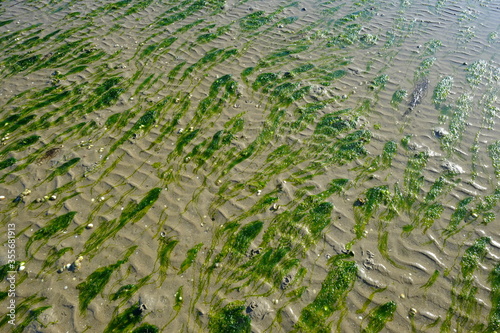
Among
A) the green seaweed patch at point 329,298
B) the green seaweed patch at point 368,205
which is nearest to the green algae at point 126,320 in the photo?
the green seaweed patch at point 329,298

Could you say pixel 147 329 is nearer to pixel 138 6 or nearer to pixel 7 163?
pixel 7 163

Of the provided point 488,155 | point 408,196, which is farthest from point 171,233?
point 488,155

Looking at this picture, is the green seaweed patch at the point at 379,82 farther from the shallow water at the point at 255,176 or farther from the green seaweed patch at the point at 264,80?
the green seaweed patch at the point at 264,80

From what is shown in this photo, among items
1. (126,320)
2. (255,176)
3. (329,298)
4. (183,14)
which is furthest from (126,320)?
(183,14)

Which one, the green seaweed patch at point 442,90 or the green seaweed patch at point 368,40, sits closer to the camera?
the green seaweed patch at point 442,90

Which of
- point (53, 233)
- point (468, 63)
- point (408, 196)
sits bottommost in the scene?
point (53, 233)

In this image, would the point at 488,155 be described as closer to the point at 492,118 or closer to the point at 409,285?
the point at 492,118

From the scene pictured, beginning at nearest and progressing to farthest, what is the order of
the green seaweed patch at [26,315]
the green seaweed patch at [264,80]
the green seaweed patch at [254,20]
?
1. the green seaweed patch at [26,315]
2. the green seaweed patch at [264,80]
3. the green seaweed patch at [254,20]
